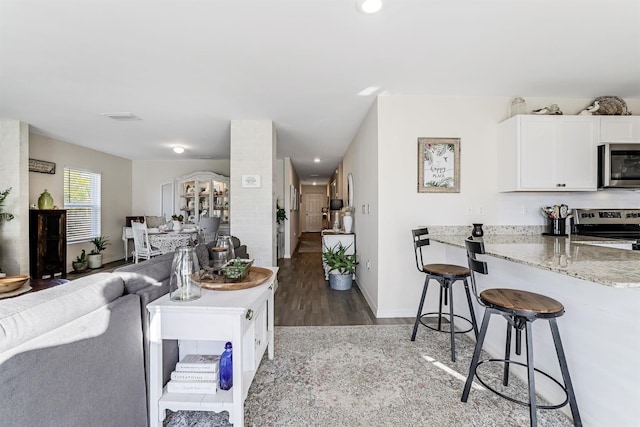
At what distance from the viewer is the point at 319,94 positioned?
3102 mm

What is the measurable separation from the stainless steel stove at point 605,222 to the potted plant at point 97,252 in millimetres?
7855

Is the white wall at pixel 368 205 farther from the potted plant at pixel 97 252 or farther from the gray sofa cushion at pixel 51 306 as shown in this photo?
the potted plant at pixel 97 252

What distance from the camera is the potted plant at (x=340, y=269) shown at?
4246mm

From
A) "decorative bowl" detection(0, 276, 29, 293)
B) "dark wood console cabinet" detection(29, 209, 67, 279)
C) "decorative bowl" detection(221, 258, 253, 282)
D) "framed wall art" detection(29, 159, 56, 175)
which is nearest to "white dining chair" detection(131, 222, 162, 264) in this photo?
"dark wood console cabinet" detection(29, 209, 67, 279)

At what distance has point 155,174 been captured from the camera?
7105mm

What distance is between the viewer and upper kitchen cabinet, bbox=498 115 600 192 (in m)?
2.91

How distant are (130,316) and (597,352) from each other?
2376 millimetres

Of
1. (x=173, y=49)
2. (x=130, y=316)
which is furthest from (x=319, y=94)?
(x=130, y=316)

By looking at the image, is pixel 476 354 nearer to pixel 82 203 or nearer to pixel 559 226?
pixel 559 226

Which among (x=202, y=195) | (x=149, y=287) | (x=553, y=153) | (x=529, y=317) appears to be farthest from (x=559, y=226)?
(x=202, y=195)

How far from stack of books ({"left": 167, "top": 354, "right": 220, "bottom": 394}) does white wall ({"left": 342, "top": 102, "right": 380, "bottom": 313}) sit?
6.79 feet

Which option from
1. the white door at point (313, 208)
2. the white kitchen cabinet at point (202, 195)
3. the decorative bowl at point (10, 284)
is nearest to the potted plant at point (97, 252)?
the white kitchen cabinet at point (202, 195)

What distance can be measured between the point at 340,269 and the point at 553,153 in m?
2.89

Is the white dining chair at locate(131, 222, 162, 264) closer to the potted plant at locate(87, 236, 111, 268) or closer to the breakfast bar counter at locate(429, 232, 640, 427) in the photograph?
the potted plant at locate(87, 236, 111, 268)
